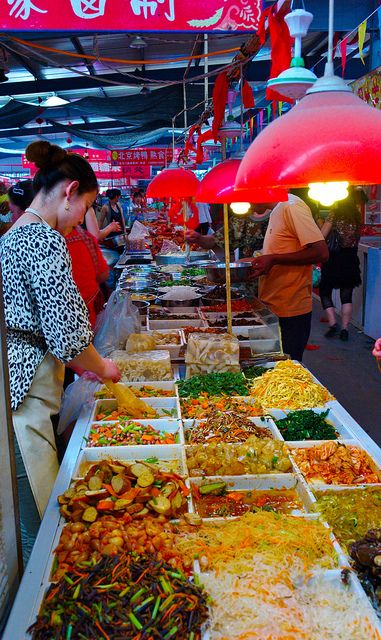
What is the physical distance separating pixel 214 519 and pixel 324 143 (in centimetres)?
143

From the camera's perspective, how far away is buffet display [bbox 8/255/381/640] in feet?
5.38

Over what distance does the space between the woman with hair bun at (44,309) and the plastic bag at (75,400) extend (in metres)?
0.28

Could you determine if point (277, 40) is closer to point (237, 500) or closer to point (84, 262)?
point (237, 500)

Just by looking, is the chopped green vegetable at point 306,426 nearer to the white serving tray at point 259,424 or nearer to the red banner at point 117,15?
the white serving tray at point 259,424

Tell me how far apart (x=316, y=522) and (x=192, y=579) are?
1.90ft

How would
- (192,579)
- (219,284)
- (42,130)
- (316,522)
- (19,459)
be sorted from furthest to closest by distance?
(42,130)
(219,284)
(19,459)
(316,522)
(192,579)

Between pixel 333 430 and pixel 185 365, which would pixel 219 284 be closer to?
pixel 185 365

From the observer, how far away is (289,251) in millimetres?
4871

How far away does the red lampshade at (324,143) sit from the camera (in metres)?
1.46

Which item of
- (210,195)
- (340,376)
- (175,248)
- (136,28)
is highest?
(136,28)

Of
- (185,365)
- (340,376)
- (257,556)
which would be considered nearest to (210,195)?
(185,365)

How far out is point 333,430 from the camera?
302cm

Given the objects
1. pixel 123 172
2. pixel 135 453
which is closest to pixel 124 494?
pixel 135 453

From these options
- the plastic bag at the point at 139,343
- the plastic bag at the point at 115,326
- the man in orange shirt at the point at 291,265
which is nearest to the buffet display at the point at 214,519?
the plastic bag at the point at 139,343
